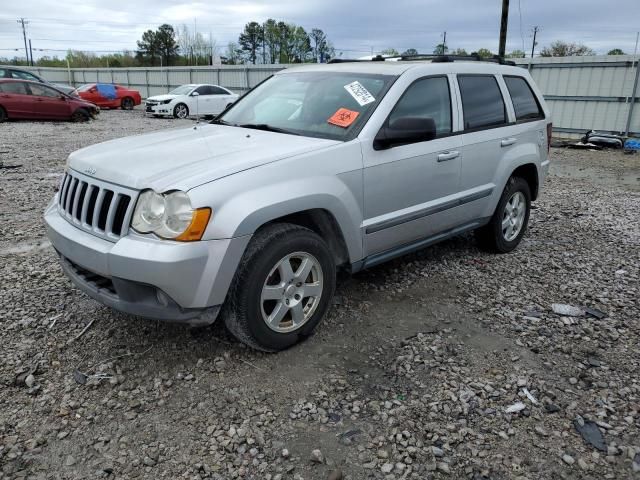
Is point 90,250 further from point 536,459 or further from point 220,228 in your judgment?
point 536,459

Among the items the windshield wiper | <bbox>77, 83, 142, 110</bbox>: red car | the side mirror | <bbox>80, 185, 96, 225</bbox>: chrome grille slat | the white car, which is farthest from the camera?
<bbox>77, 83, 142, 110</bbox>: red car

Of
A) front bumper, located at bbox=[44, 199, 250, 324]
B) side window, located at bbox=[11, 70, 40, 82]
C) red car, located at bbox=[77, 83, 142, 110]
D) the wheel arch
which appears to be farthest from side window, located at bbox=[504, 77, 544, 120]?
red car, located at bbox=[77, 83, 142, 110]

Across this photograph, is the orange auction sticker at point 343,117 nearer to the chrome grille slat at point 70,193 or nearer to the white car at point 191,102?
the chrome grille slat at point 70,193

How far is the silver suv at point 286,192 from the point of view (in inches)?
112

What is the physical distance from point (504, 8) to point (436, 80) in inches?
685

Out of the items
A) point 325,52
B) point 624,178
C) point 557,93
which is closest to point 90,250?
point 624,178

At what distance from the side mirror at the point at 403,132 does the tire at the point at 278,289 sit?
861 millimetres

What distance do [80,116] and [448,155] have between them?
59.4 ft

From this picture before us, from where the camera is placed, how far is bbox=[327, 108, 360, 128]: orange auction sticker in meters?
3.71

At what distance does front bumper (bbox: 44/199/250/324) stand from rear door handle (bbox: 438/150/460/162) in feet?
6.29

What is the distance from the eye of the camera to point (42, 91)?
59.4ft

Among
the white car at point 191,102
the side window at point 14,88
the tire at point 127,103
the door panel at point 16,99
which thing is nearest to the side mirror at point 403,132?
the door panel at point 16,99

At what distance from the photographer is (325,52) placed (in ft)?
189

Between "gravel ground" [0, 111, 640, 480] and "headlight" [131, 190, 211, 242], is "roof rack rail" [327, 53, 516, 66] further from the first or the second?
"headlight" [131, 190, 211, 242]
